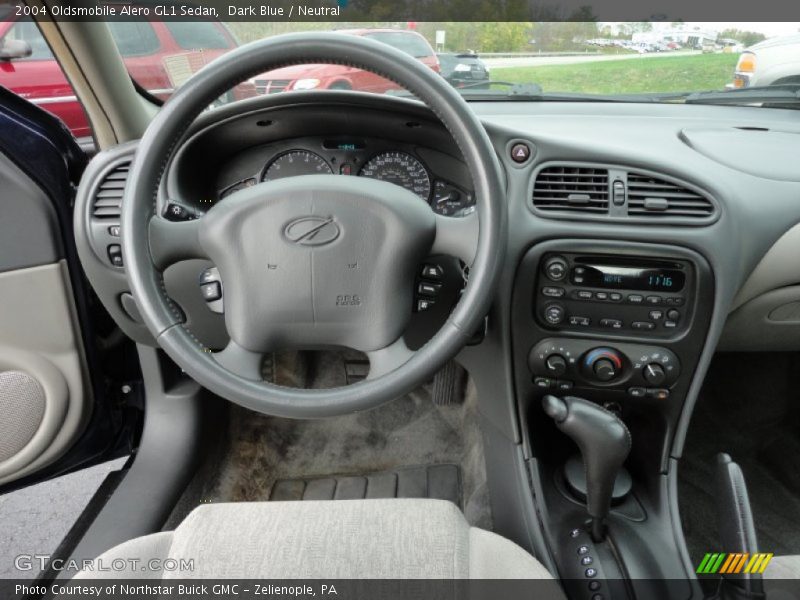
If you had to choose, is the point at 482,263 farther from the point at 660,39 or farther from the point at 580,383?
the point at 660,39

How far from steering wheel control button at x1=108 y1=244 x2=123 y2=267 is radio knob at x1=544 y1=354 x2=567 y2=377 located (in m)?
0.98

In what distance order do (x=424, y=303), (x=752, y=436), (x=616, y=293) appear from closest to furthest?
(x=424, y=303) < (x=616, y=293) < (x=752, y=436)

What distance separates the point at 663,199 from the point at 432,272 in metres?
0.51

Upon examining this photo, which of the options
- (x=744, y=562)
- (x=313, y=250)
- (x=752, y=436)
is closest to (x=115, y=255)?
(x=313, y=250)

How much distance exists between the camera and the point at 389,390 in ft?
3.42

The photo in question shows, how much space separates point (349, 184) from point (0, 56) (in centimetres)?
133

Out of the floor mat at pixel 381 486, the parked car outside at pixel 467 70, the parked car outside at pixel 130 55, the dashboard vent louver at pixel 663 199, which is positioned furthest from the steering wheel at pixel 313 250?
the floor mat at pixel 381 486

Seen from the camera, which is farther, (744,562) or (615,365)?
(615,365)

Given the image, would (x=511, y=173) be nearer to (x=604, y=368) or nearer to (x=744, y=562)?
(x=604, y=368)

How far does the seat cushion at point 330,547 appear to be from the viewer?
1022 mm

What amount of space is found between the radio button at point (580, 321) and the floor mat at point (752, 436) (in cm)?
87

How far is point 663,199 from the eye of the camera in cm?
132

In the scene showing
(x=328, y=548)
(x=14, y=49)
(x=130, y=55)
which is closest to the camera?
(x=328, y=548)

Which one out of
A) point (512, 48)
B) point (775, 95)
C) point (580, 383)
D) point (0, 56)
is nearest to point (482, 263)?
point (580, 383)
